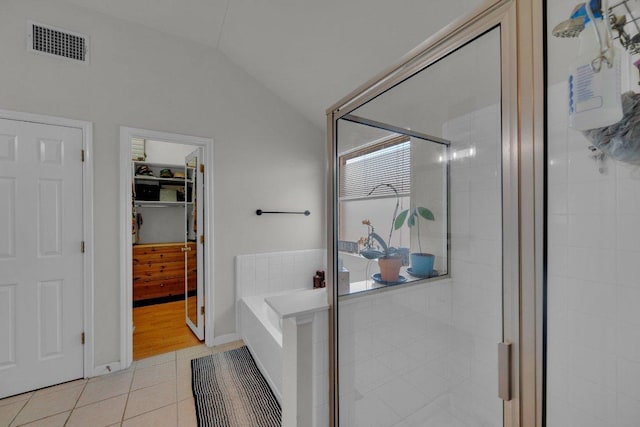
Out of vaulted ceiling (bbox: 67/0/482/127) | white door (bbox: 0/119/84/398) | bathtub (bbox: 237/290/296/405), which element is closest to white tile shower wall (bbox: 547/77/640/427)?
vaulted ceiling (bbox: 67/0/482/127)

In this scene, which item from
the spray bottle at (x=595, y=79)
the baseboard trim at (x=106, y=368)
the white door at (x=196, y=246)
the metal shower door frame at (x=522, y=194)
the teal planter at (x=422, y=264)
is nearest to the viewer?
the spray bottle at (x=595, y=79)

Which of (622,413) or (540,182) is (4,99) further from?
(622,413)

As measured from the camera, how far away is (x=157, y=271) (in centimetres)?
365

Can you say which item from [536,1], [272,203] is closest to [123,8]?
[272,203]

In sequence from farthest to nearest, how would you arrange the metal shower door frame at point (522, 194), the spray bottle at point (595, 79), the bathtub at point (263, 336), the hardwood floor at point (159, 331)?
the hardwood floor at point (159, 331) < the bathtub at point (263, 336) < the metal shower door frame at point (522, 194) < the spray bottle at point (595, 79)

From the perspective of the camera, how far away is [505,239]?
2.46 ft

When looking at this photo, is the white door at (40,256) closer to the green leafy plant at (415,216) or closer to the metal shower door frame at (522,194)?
the green leafy plant at (415,216)

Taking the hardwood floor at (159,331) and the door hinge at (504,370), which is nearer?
the door hinge at (504,370)

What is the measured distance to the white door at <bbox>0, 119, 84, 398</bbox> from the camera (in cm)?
188

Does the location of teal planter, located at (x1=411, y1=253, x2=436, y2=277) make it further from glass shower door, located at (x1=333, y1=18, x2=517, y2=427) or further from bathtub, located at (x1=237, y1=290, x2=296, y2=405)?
bathtub, located at (x1=237, y1=290, x2=296, y2=405)

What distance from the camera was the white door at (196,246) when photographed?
2.66 metres

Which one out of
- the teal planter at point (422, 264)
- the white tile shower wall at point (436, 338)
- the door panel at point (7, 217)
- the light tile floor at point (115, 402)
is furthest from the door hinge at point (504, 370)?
the door panel at point (7, 217)

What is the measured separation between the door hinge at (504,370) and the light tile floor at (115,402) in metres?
1.73

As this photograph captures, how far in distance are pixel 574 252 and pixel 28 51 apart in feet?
11.3
